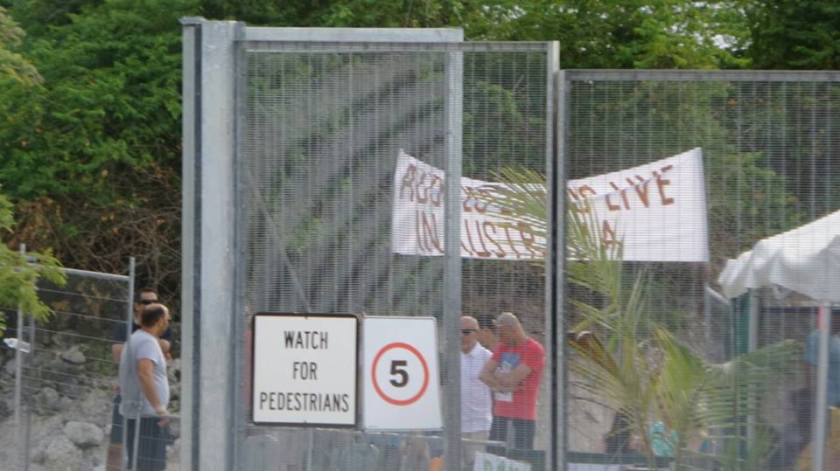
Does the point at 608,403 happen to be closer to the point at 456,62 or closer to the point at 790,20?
the point at 456,62

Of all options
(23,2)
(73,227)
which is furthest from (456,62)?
(23,2)

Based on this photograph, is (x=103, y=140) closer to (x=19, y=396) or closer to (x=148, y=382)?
(x=19, y=396)

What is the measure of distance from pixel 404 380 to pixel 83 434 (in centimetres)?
572

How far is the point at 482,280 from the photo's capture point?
201 inches

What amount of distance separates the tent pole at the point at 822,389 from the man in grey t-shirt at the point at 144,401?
19.6 feet

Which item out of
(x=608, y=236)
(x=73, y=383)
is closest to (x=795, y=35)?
(x=73, y=383)

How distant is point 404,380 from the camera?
16.7ft

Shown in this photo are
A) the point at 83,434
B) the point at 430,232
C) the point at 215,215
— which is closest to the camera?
the point at 430,232

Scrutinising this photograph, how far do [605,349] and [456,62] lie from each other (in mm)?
Result: 1253

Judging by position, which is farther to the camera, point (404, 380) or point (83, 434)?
point (83, 434)

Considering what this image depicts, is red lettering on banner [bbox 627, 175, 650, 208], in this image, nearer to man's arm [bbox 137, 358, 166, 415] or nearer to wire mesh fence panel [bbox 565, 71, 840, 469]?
wire mesh fence panel [bbox 565, 71, 840, 469]

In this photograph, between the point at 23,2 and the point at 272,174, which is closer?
the point at 272,174

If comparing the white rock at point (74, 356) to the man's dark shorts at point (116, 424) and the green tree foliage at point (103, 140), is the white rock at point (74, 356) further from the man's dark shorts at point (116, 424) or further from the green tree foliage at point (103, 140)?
the green tree foliage at point (103, 140)

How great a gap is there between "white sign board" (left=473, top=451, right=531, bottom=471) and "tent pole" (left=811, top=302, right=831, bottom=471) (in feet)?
3.54
